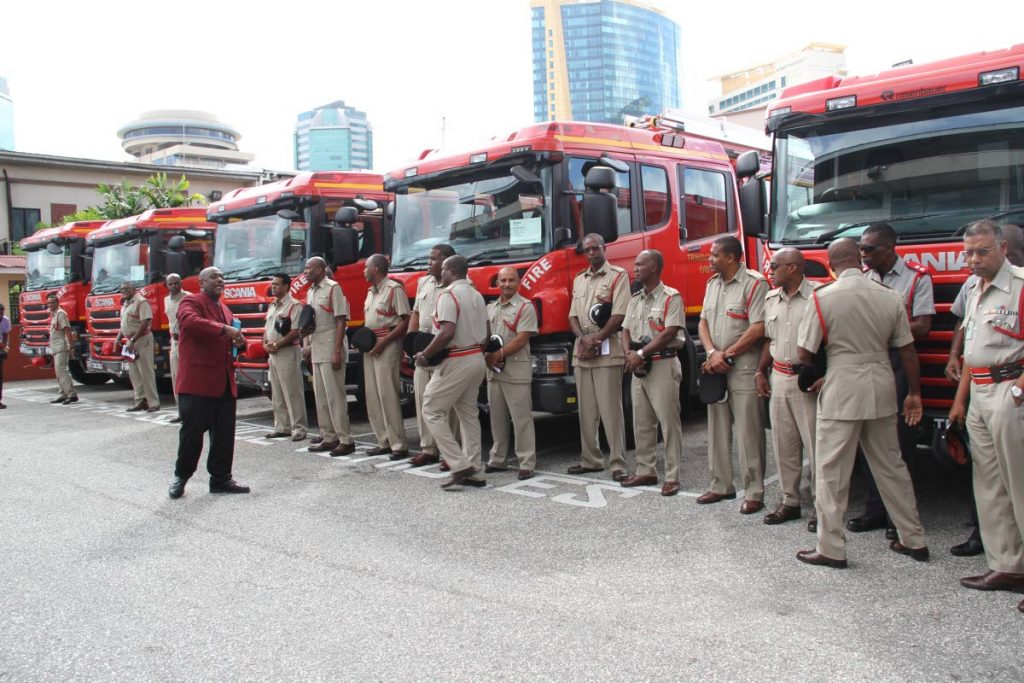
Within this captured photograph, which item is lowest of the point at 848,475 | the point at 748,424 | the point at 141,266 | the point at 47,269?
the point at 848,475

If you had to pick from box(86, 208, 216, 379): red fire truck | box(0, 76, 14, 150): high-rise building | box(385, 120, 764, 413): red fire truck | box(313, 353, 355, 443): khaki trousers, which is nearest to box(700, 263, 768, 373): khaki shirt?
box(385, 120, 764, 413): red fire truck

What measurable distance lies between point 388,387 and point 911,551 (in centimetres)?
485

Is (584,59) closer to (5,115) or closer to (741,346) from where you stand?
(5,115)

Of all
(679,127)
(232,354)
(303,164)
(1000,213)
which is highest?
(303,164)

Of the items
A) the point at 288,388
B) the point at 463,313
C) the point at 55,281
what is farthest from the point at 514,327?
the point at 55,281

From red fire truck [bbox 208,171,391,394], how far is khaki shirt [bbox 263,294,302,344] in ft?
1.46

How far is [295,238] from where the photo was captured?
10.0 metres

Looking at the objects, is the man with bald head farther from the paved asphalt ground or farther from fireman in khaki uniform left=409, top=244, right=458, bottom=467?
fireman in khaki uniform left=409, top=244, right=458, bottom=467

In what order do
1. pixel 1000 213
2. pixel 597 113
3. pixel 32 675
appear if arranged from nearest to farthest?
pixel 32 675 → pixel 1000 213 → pixel 597 113

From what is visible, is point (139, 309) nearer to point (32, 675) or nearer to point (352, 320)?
point (352, 320)

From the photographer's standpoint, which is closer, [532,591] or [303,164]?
[532,591]

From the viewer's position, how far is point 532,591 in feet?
14.3

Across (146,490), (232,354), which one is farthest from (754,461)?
(146,490)

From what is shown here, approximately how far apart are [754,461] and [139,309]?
971 centimetres
